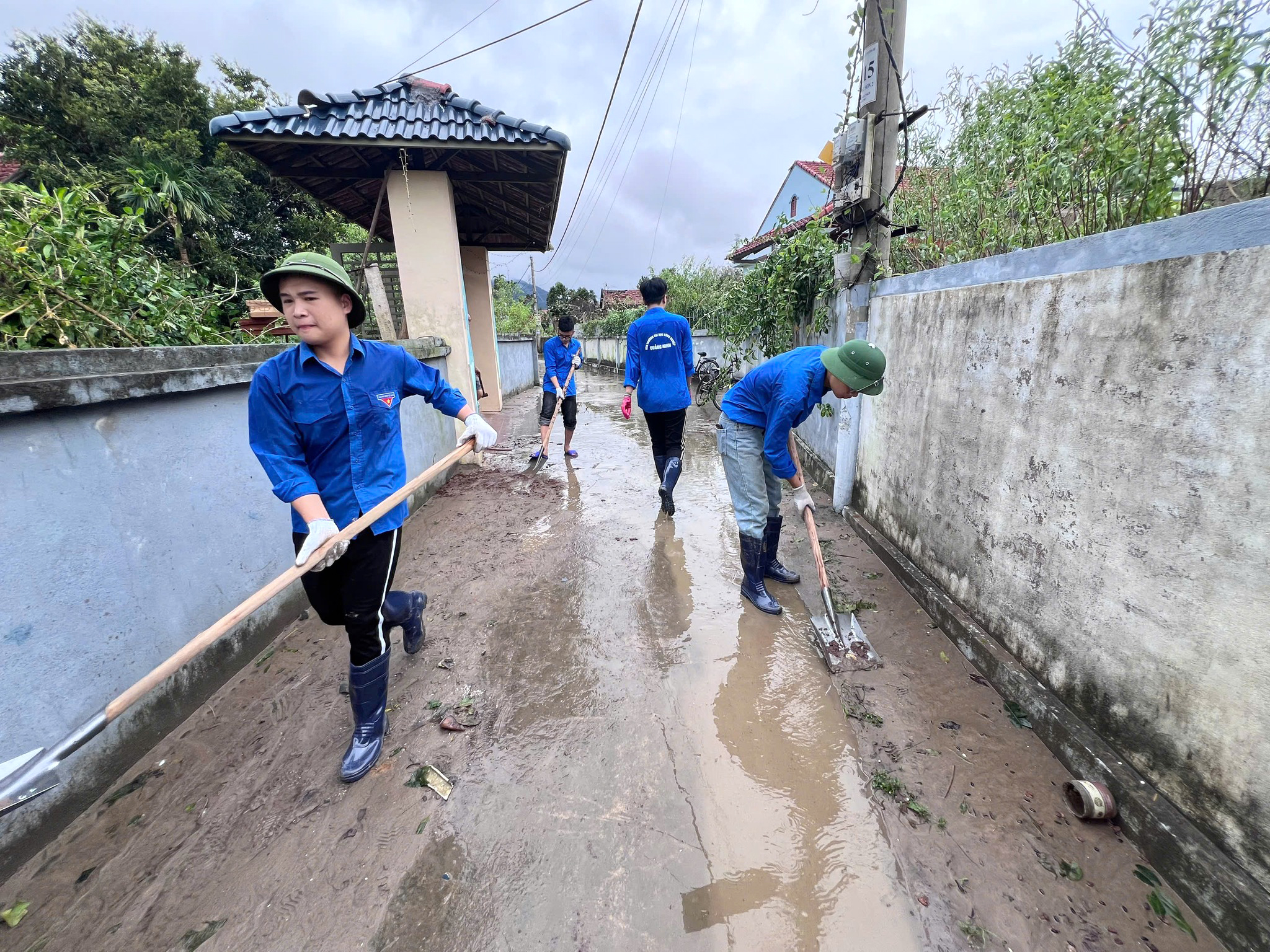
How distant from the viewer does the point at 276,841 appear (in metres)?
1.83

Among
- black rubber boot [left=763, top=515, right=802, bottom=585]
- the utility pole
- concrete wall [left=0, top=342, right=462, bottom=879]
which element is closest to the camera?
concrete wall [left=0, top=342, right=462, bottom=879]

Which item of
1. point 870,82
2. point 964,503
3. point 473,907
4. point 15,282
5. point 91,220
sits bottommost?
point 473,907

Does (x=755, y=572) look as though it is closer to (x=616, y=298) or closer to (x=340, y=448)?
(x=340, y=448)

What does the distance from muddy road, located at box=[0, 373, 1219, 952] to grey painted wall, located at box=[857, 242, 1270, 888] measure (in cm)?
41

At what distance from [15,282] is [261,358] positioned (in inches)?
36.4

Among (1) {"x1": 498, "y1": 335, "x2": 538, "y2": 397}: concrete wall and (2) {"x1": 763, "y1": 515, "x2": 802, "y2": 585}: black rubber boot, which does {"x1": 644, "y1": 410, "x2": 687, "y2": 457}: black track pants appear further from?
(1) {"x1": 498, "y1": 335, "x2": 538, "y2": 397}: concrete wall

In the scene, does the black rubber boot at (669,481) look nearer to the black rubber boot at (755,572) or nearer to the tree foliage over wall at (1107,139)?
the black rubber boot at (755,572)

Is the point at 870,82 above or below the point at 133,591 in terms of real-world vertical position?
above

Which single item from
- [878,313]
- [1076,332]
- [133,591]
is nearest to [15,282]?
[133,591]

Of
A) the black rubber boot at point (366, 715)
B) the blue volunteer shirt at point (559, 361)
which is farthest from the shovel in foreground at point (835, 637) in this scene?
the blue volunteer shirt at point (559, 361)

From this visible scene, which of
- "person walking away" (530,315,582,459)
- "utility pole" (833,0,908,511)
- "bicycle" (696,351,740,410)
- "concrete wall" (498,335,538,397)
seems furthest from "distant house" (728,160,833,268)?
"utility pole" (833,0,908,511)

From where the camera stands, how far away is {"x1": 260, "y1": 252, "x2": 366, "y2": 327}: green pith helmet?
72.7 inches

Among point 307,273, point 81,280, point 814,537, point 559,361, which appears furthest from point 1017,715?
point 559,361

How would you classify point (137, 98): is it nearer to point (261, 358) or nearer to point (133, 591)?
point (261, 358)
